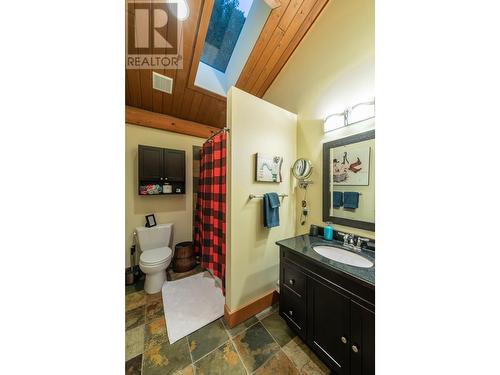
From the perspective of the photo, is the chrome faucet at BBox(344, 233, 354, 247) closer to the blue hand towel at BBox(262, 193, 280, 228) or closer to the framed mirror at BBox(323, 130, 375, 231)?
the framed mirror at BBox(323, 130, 375, 231)

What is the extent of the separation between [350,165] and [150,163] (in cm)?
231

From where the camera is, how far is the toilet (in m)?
1.88

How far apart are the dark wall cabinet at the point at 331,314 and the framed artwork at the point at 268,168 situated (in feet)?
2.22

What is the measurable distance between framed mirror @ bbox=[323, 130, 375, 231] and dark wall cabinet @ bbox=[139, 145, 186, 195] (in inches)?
74.9

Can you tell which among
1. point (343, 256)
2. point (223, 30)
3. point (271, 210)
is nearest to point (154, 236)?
point (271, 210)

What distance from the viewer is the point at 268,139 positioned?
5.51 ft

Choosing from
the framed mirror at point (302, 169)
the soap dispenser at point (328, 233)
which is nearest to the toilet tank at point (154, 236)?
the framed mirror at point (302, 169)

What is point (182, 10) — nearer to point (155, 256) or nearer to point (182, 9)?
point (182, 9)

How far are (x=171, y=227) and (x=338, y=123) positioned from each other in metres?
2.38

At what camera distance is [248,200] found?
5.11 feet

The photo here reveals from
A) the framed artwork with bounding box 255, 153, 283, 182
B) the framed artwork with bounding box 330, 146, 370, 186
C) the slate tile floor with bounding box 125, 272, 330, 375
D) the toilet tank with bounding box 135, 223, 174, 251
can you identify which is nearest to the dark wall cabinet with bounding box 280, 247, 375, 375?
the slate tile floor with bounding box 125, 272, 330, 375

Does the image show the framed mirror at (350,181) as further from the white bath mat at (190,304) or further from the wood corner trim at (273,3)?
the white bath mat at (190,304)
